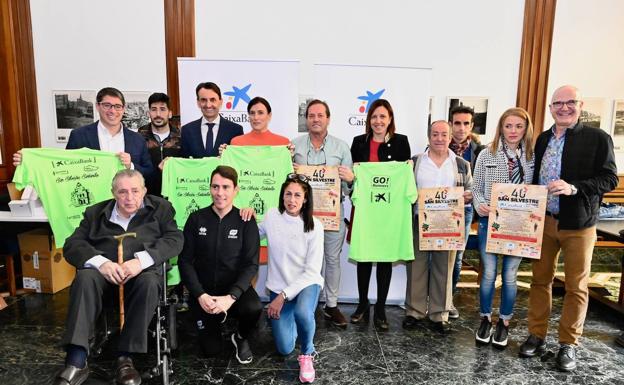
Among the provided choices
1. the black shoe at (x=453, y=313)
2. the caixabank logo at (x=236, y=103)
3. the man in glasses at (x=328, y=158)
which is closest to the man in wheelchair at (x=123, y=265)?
the man in glasses at (x=328, y=158)

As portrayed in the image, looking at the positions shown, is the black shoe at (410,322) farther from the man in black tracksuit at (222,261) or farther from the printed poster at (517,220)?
the man in black tracksuit at (222,261)

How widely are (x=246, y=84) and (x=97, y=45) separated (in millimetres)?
1958

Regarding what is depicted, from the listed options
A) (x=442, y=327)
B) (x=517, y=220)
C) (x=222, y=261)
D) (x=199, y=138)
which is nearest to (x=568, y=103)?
(x=517, y=220)

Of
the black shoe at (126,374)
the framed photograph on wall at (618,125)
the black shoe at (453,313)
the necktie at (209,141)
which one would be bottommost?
the black shoe at (453,313)

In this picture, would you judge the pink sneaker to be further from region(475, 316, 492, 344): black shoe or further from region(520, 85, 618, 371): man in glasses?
region(520, 85, 618, 371): man in glasses

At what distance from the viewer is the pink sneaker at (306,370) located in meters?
2.53

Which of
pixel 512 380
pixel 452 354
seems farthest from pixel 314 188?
pixel 512 380

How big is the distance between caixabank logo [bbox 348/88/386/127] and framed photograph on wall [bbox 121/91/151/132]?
2399 millimetres

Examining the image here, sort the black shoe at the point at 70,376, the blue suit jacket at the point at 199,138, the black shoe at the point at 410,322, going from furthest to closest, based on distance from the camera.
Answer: the blue suit jacket at the point at 199,138, the black shoe at the point at 410,322, the black shoe at the point at 70,376

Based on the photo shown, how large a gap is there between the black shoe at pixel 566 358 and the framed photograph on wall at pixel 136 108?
4.45 metres

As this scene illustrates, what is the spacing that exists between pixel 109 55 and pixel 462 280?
459 centimetres

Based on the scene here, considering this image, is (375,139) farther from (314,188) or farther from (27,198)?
(27,198)

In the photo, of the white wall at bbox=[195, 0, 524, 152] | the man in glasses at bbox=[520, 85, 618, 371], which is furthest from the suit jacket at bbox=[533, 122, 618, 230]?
the white wall at bbox=[195, 0, 524, 152]

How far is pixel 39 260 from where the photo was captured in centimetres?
393
